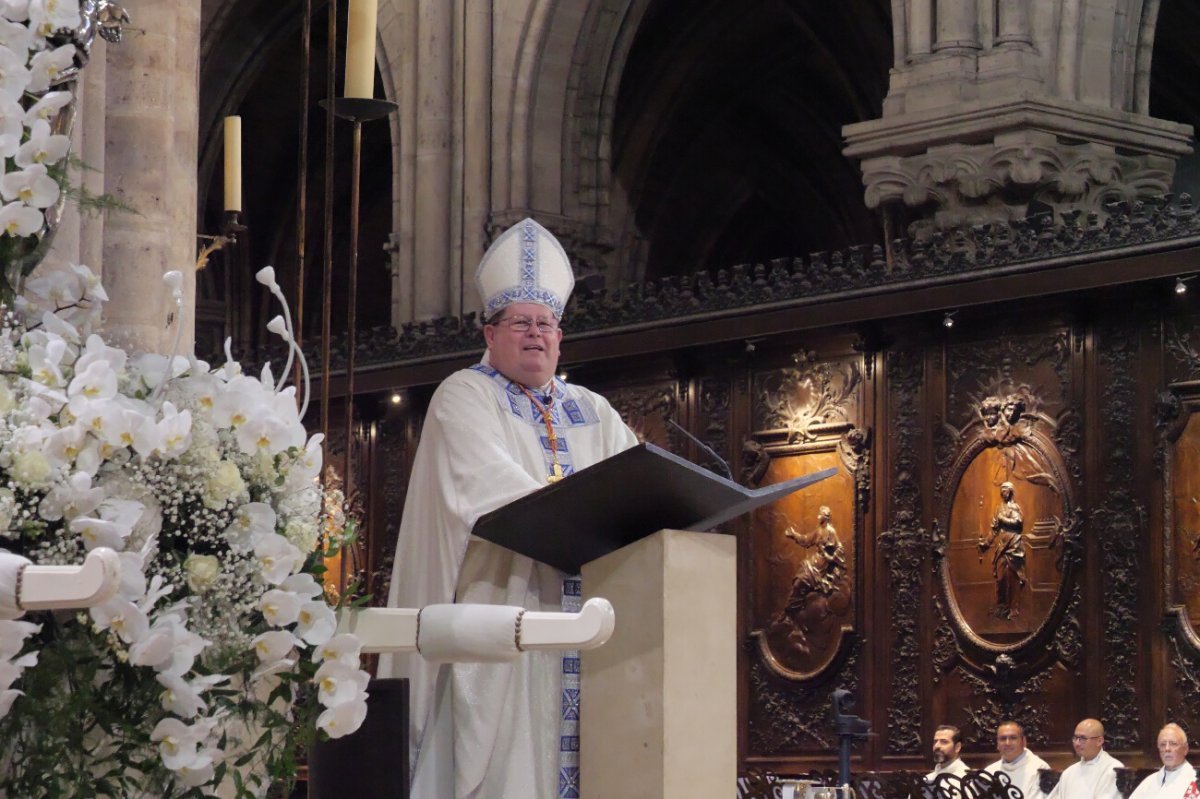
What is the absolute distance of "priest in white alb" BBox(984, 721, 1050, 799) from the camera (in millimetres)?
11773

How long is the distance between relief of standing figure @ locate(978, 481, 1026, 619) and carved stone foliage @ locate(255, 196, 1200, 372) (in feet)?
4.66

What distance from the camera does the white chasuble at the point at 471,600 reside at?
510cm

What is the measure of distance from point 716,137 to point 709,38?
3.29 metres

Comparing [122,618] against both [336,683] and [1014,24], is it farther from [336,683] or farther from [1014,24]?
[1014,24]

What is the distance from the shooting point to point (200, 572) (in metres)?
2.71

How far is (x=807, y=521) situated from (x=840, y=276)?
166 centimetres

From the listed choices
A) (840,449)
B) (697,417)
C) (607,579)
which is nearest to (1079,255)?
(840,449)

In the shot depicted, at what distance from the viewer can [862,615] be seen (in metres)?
13.4

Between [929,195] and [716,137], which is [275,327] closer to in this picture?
[929,195]

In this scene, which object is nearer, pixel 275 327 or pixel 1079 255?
pixel 275 327

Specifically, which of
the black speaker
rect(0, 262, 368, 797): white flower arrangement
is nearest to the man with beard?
the black speaker

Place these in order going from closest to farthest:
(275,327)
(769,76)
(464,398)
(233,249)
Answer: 1. (275,327)
2. (464,398)
3. (769,76)
4. (233,249)

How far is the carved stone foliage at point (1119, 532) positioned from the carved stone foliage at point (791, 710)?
1846 millimetres

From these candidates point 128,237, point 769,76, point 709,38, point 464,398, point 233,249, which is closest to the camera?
point 128,237
